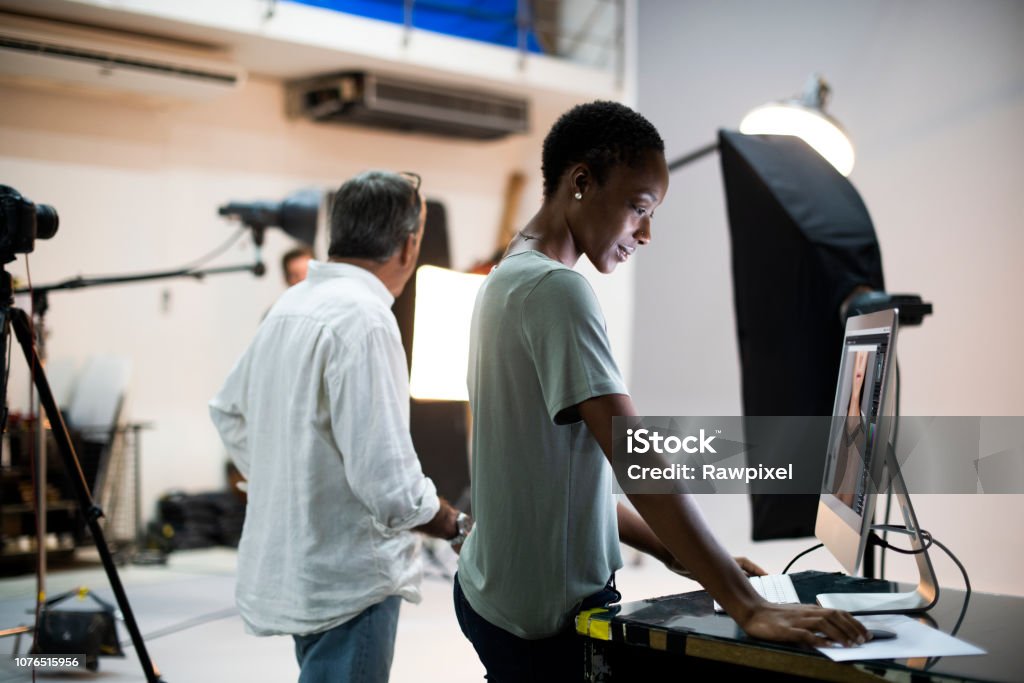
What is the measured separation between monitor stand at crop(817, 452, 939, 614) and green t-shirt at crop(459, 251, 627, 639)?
1.04ft

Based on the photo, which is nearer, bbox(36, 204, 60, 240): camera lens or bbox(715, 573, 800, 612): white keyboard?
bbox(715, 573, 800, 612): white keyboard

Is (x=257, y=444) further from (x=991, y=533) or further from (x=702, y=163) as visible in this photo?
(x=702, y=163)

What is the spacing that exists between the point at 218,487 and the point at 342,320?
162 inches

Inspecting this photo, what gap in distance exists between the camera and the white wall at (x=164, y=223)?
4855 mm

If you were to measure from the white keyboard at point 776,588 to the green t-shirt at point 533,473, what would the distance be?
20cm

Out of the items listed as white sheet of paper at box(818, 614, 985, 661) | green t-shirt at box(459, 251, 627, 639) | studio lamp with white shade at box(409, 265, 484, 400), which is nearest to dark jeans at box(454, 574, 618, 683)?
green t-shirt at box(459, 251, 627, 639)

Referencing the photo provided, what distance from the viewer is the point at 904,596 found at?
1.26 m

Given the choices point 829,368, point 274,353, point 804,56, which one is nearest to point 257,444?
point 274,353

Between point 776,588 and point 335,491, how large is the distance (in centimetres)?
72

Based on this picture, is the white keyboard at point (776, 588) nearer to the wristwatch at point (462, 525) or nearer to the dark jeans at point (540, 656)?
the dark jeans at point (540, 656)

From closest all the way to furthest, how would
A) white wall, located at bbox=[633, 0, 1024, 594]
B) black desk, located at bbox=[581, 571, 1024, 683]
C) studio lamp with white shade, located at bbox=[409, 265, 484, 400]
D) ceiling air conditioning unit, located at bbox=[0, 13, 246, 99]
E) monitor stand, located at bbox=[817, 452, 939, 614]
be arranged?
1. black desk, located at bbox=[581, 571, 1024, 683]
2. monitor stand, located at bbox=[817, 452, 939, 614]
3. studio lamp with white shade, located at bbox=[409, 265, 484, 400]
4. white wall, located at bbox=[633, 0, 1024, 594]
5. ceiling air conditioning unit, located at bbox=[0, 13, 246, 99]

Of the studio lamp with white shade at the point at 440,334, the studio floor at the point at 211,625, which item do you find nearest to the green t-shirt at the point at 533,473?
the studio lamp with white shade at the point at 440,334

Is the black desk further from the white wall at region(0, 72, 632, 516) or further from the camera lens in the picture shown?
the white wall at region(0, 72, 632, 516)

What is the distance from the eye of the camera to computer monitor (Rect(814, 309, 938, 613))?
117cm
